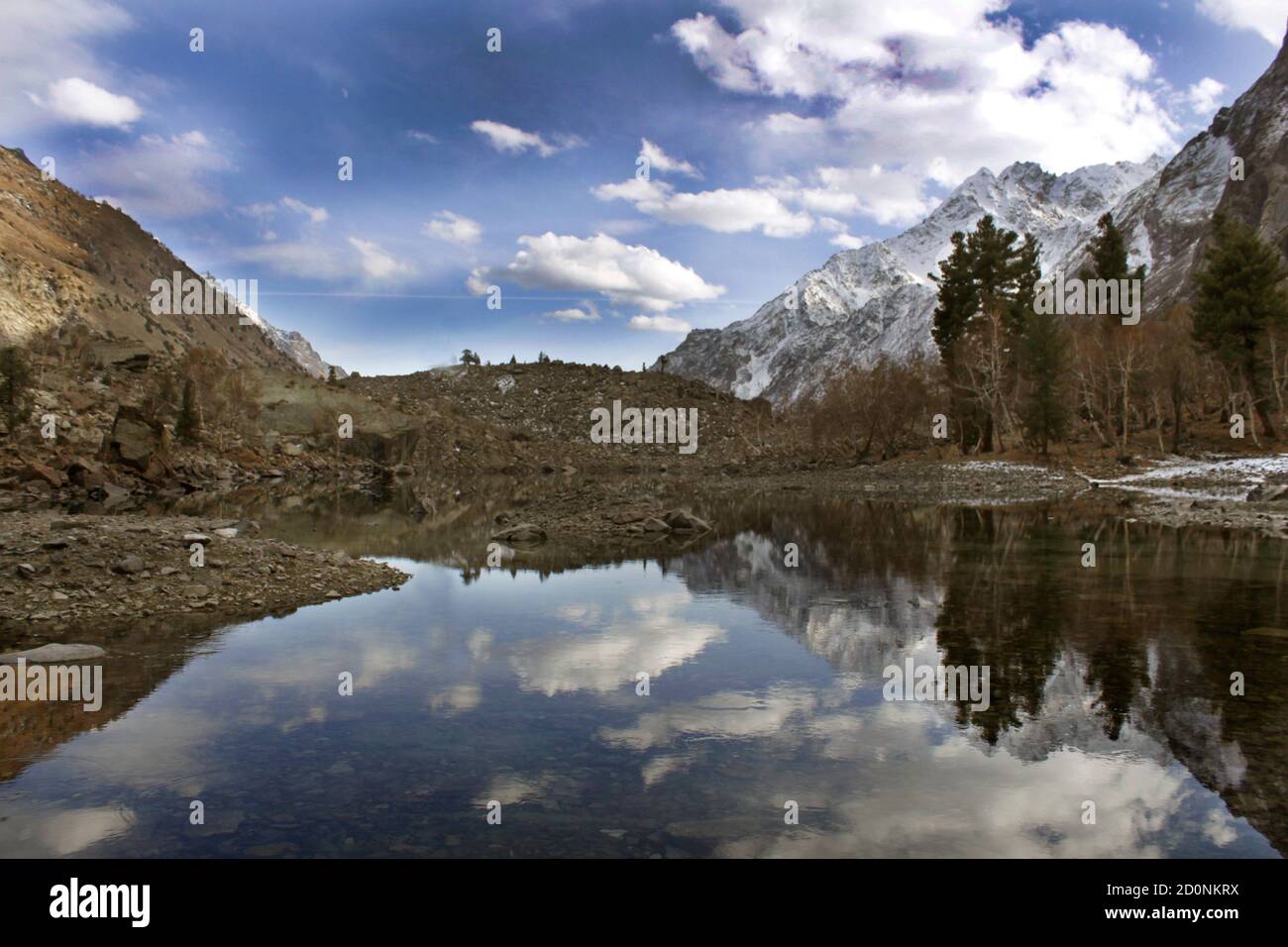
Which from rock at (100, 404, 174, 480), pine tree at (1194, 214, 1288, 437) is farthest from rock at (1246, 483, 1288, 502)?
rock at (100, 404, 174, 480)

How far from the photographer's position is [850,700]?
28.9 ft

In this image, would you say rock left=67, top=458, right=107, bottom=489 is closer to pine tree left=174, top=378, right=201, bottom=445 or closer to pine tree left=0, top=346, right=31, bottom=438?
pine tree left=0, top=346, right=31, bottom=438

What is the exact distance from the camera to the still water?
227 inches

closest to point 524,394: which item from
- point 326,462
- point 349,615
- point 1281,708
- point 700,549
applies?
point 326,462

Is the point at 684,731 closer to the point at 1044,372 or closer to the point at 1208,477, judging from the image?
the point at 1208,477

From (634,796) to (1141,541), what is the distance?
62.0 feet

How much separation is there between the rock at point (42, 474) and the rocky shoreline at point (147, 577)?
79.3 feet

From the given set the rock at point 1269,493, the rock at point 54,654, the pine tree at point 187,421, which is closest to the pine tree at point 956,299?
the rock at point 1269,493

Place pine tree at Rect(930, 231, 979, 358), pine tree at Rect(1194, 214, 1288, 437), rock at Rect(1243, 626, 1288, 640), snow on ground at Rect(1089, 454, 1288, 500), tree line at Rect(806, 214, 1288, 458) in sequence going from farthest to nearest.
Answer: pine tree at Rect(930, 231, 979, 358) < tree line at Rect(806, 214, 1288, 458) < pine tree at Rect(1194, 214, 1288, 437) < snow on ground at Rect(1089, 454, 1288, 500) < rock at Rect(1243, 626, 1288, 640)

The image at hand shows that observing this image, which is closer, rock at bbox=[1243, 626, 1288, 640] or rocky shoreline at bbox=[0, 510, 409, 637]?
rock at bbox=[1243, 626, 1288, 640]

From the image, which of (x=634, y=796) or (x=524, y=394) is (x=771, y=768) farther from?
(x=524, y=394)

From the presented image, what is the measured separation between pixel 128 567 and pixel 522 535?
12140 millimetres

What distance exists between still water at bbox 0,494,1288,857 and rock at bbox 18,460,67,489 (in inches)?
1219

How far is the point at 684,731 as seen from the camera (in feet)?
25.9
